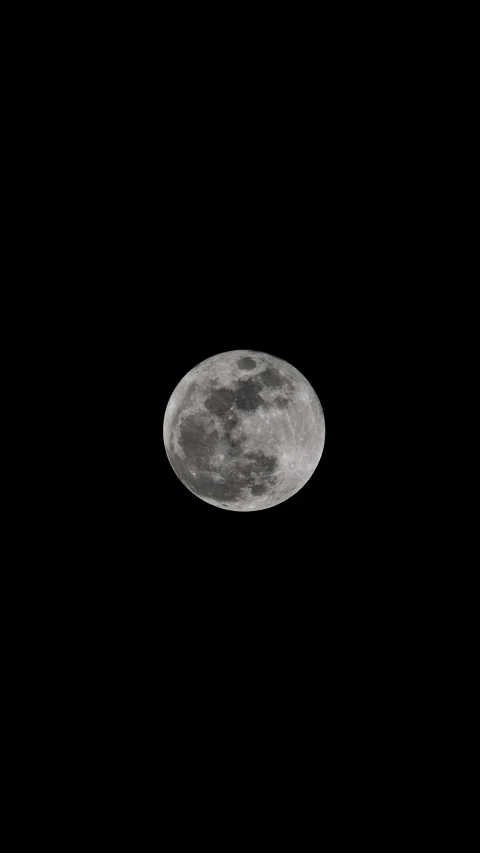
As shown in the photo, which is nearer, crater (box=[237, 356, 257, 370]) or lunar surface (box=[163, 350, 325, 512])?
lunar surface (box=[163, 350, 325, 512])

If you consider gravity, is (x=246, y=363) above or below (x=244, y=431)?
above

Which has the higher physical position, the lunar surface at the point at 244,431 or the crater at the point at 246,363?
the crater at the point at 246,363

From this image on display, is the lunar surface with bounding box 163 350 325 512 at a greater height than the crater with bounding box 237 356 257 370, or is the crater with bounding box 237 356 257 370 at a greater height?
the crater with bounding box 237 356 257 370

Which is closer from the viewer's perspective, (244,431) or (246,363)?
(244,431)

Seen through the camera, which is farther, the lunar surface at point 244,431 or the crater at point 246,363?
the crater at point 246,363

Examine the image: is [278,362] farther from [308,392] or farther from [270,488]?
[270,488]
